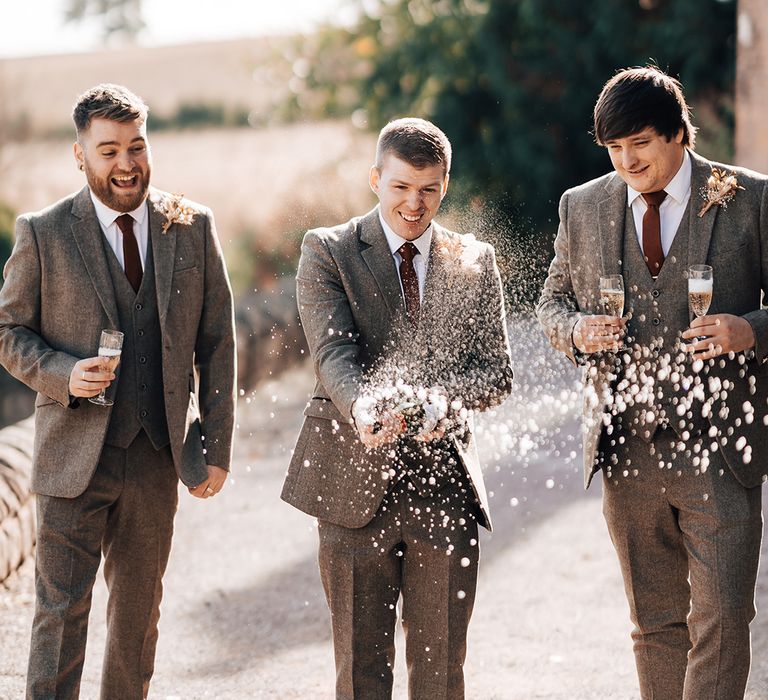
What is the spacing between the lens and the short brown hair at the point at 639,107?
395cm

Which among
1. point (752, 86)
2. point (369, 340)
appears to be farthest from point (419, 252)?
point (752, 86)

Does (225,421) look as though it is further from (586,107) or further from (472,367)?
(586,107)

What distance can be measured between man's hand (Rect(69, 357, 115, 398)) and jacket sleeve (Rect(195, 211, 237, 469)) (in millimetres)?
526

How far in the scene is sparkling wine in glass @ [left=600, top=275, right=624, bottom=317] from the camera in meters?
4.04

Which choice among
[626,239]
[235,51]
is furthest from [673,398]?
[235,51]

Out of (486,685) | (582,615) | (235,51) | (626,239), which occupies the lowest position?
(486,685)

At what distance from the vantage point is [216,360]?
454cm

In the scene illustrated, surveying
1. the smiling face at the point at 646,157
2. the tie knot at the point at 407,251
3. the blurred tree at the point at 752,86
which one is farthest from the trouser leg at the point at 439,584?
the blurred tree at the point at 752,86

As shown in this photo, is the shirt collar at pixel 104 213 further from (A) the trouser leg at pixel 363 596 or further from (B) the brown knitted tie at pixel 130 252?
(A) the trouser leg at pixel 363 596

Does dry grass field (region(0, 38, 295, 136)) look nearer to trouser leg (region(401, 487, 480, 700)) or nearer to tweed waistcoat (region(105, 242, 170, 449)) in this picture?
tweed waistcoat (region(105, 242, 170, 449))

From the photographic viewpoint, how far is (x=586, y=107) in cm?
1584

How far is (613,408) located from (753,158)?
9.16 metres

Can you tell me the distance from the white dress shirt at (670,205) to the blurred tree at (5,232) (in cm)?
1179

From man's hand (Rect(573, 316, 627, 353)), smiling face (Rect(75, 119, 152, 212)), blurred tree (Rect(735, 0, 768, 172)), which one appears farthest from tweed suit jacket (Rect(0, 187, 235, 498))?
blurred tree (Rect(735, 0, 768, 172))
